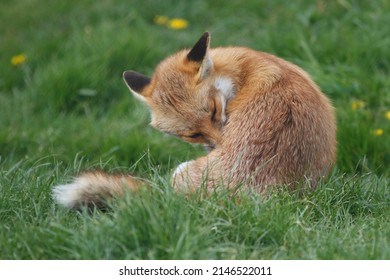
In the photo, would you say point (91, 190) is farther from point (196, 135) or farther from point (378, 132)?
point (378, 132)

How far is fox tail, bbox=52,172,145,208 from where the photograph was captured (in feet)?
15.8

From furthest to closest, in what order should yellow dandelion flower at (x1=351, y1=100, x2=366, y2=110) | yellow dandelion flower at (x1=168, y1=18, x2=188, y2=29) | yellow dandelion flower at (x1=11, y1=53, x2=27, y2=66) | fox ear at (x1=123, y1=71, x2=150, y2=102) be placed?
yellow dandelion flower at (x1=168, y1=18, x2=188, y2=29) < yellow dandelion flower at (x1=11, y1=53, x2=27, y2=66) < yellow dandelion flower at (x1=351, y1=100, x2=366, y2=110) < fox ear at (x1=123, y1=71, x2=150, y2=102)

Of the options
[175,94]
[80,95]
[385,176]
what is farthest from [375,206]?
[80,95]

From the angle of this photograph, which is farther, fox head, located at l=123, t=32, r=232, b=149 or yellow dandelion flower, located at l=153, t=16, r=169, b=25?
yellow dandelion flower, located at l=153, t=16, r=169, b=25

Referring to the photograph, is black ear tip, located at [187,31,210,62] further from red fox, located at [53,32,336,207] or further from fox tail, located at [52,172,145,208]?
fox tail, located at [52,172,145,208]

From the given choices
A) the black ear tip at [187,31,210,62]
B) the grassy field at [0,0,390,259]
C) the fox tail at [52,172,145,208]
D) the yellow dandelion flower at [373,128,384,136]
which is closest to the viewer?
the grassy field at [0,0,390,259]

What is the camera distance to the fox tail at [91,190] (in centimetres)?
482

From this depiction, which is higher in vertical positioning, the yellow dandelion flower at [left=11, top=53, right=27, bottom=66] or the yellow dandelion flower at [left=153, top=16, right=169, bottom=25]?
A: the yellow dandelion flower at [left=153, top=16, right=169, bottom=25]

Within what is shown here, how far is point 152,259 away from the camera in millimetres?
4066

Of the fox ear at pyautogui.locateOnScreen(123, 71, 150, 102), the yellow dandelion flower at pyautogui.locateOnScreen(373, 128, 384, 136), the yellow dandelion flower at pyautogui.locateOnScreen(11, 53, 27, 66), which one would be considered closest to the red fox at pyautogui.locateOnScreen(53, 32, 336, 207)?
the fox ear at pyautogui.locateOnScreen(123, 71, 150, 102)

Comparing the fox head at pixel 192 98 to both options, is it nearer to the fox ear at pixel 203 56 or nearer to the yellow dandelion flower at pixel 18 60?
the fox ear at pixel 203 56

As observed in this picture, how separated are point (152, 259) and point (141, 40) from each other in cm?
561

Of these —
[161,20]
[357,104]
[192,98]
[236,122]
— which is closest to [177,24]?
[161,20]

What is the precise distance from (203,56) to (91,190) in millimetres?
1544
